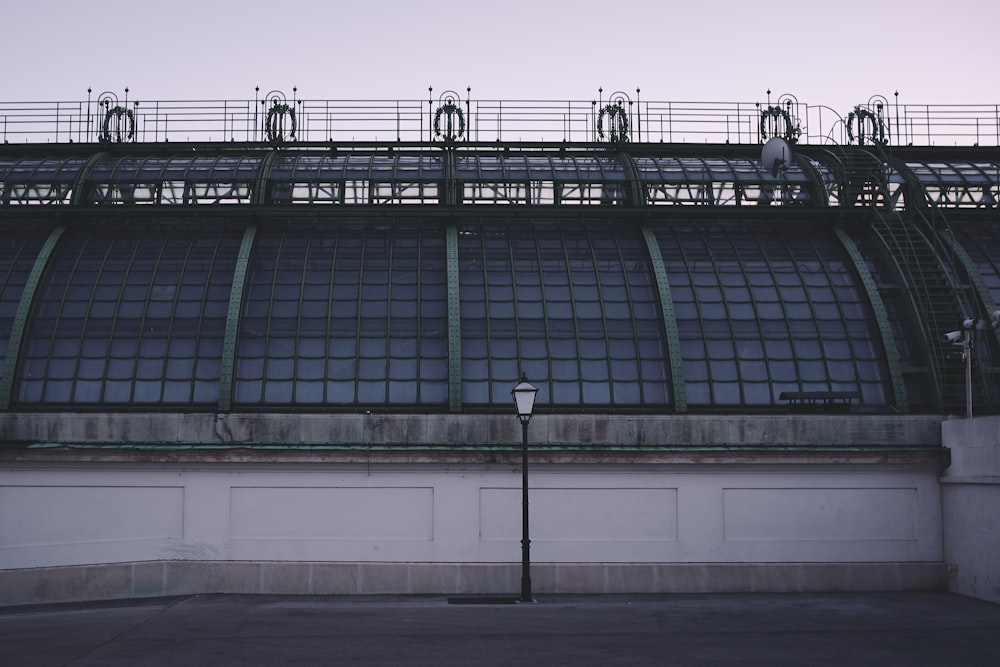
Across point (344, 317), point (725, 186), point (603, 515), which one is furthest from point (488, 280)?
point (725, 186)

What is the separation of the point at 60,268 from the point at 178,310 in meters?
4.37

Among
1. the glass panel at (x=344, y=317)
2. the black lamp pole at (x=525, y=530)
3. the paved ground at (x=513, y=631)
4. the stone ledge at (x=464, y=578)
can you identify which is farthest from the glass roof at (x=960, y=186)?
the black lamp pole at (x=525, y=530)

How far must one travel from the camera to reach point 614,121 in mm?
40406

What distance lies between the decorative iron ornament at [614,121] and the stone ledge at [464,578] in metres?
18.2

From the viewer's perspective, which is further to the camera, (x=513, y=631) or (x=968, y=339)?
(x=968, y=339)

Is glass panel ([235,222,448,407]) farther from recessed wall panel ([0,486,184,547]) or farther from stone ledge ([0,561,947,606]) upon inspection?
stone ledge ([0,561,947,606])

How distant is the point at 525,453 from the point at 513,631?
5.44 m

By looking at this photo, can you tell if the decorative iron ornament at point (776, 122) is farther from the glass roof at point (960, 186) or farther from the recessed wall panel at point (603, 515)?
the recessed wall panel at point (603, 515)

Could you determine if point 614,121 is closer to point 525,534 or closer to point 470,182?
point 470,182

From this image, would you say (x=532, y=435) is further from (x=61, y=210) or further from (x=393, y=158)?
(x=61, y=210)

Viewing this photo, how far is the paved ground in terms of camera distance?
18875 mm

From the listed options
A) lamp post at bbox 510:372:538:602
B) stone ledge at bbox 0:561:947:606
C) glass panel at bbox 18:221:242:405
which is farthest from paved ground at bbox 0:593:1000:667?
glass panel at bbox 18:221:242:405

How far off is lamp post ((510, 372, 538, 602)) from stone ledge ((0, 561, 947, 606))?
1.65 meters

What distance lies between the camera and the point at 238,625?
72.4 ft
